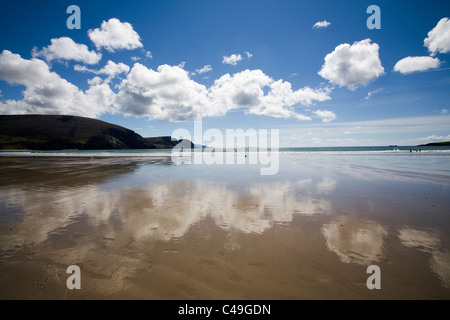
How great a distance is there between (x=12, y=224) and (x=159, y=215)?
197 inches

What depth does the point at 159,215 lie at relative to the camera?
24.4 feet

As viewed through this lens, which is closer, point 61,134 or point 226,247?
point 226,247

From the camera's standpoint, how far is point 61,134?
12925 cm

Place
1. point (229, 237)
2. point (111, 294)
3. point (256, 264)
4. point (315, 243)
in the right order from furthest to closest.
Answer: point (229, 237) < point (315, 243) < point (256, 264) < point (111, 294)

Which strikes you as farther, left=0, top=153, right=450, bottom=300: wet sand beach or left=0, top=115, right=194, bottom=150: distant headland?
left=0, top=115, right=194, bottom=150: distant headland

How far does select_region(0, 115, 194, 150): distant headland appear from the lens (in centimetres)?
11025

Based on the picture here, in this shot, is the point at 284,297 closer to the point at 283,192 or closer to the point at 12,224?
the point at 283,192

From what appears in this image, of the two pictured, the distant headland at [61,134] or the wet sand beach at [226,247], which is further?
the distant headland at [61,134]

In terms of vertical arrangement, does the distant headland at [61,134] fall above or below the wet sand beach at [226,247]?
above

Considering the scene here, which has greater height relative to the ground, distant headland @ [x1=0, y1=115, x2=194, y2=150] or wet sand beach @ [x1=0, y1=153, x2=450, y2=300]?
distant headland @ [x1=0, y1=115, x2=194, y2=150]

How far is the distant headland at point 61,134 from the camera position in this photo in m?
110

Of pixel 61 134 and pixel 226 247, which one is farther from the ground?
pixel 61 134
